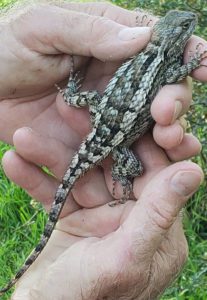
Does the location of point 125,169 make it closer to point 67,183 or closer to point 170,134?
point 67,183

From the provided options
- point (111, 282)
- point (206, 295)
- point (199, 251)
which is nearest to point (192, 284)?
point (206, 295)

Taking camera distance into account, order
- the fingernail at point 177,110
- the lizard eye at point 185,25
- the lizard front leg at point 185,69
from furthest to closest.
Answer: the lizard eye at point 185,25 < the lizard front leg at point 185,69 < the fingernail at point 177,110

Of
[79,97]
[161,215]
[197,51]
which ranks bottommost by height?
[161,215]

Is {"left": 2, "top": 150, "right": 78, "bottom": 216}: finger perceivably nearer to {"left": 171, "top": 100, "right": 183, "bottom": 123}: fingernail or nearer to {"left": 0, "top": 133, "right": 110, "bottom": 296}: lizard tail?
{"left": 0, "top": 133, "right": 110, "bottom": 296}: lizard tail

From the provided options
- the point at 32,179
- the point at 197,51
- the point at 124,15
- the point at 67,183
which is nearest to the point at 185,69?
the point at 197,51

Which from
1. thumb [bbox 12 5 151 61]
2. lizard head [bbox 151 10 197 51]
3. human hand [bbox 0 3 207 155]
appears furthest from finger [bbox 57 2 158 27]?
thumb [bbox 12 5 151 61]

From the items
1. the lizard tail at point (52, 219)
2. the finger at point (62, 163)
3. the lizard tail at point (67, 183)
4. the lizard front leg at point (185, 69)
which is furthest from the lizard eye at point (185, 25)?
the lizard tail at point (52, 219)

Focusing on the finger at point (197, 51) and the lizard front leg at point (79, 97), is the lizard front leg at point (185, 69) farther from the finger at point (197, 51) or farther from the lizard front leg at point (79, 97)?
the lizard front leg at point (79, 97)
